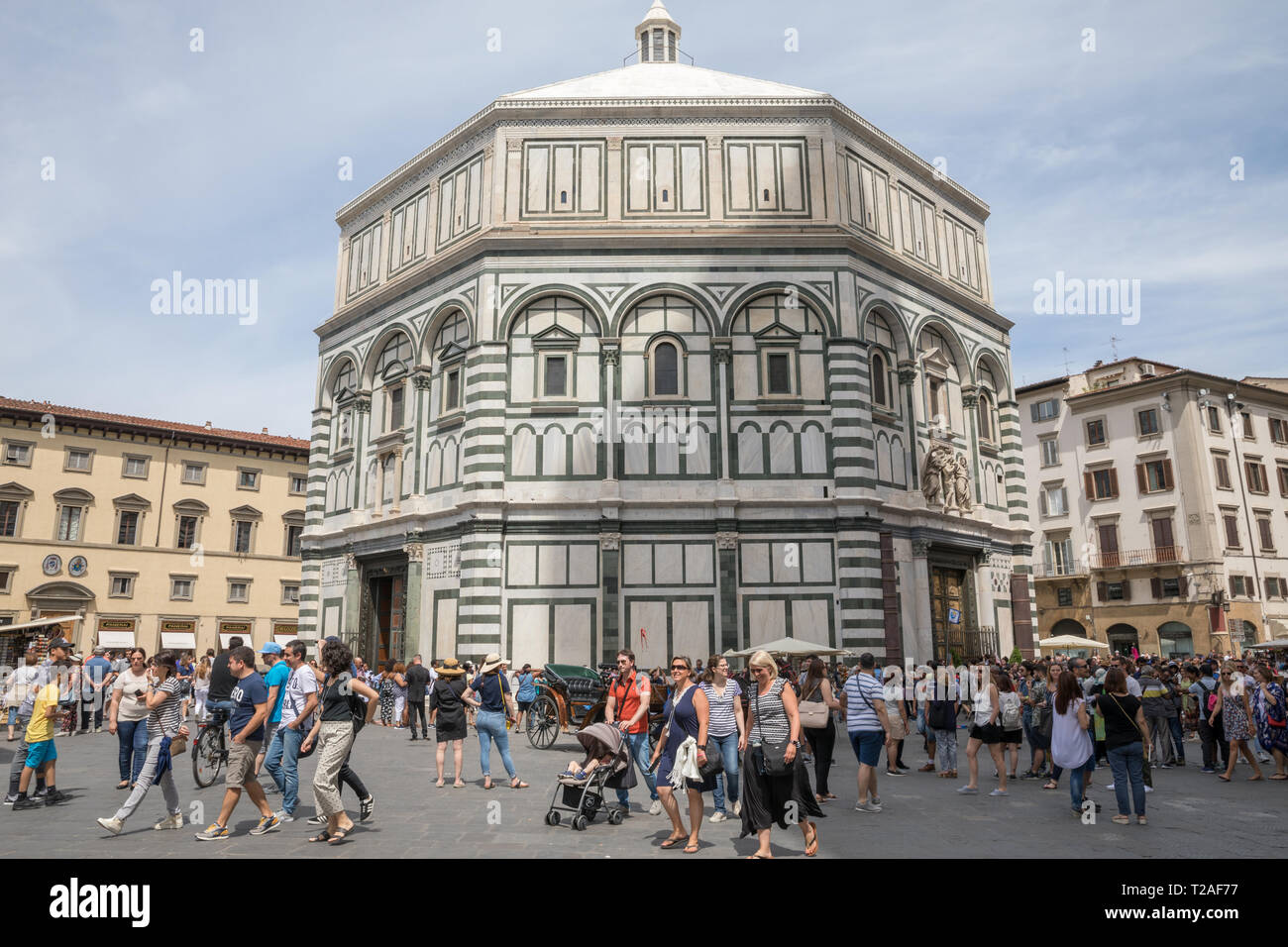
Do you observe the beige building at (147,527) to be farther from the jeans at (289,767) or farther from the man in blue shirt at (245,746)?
the man in blue shirt at (245,746)

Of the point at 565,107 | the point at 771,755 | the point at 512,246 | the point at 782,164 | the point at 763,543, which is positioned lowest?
the point at 771,755

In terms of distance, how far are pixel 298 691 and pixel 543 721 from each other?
7.99 metres

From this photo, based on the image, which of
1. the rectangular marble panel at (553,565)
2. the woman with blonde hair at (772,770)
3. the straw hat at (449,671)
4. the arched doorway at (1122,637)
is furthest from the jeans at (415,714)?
the arched doorway at (1122,637)

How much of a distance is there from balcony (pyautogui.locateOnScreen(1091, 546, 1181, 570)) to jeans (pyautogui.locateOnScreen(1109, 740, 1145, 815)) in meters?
35.3

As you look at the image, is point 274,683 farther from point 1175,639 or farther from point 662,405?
point 1175,639

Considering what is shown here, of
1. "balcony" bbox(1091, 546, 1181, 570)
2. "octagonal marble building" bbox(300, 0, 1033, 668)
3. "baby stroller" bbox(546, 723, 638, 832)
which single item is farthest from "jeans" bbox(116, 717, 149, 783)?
"balcony" bbox(1091, 546, 1181, 570)

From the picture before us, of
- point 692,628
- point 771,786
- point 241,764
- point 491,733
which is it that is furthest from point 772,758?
point 692,628

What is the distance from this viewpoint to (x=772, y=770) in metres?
7.41

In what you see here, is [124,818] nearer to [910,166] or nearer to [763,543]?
[763,543]

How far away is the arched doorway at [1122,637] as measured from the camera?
40625 millimetres

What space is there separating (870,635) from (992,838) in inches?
571

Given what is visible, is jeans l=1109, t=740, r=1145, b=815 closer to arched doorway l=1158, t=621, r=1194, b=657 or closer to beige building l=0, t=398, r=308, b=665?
arched doorway l=1158, t=621, r=1194, b=657

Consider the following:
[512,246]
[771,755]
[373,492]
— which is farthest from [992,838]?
[373,492]

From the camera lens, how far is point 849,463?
2378 cm
